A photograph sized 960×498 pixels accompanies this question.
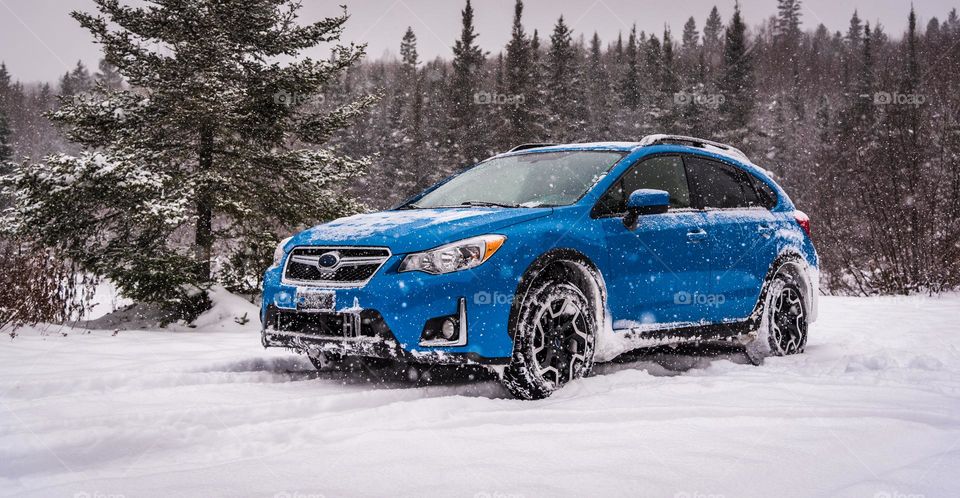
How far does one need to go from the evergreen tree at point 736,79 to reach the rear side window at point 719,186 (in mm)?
46652

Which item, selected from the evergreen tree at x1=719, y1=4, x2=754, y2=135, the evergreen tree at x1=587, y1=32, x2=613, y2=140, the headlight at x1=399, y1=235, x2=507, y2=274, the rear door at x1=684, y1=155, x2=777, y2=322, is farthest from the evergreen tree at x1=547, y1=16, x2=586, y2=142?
the headlight at x1=399, y1=235, x2=507, y2=274

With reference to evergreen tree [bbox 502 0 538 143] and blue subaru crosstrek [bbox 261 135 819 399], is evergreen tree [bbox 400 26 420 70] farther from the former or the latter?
blue subaru crosstrek [bbox 261 135 819 399]

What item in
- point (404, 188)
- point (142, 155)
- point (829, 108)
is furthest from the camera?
point (829, 108)

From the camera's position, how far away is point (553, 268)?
4.56 meters

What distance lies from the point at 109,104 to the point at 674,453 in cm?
1110

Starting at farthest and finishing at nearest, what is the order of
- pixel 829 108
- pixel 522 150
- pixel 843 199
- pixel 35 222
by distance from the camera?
pixel 829 108, pixel 843 199, pixel 35 222, pixel 522 150

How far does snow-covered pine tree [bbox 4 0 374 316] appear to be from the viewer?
9508 millimetres

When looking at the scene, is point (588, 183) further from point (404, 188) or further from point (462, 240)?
point (404, 188)

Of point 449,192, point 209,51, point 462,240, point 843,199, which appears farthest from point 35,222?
point 843,199

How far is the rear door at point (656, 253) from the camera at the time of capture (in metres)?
4.90

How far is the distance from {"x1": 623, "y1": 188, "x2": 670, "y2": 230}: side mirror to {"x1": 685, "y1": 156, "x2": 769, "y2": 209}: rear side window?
33.9 inches

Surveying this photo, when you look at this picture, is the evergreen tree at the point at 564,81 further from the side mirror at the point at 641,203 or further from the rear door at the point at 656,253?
the side mirror at the point at 641,203

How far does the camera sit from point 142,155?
1116 cm

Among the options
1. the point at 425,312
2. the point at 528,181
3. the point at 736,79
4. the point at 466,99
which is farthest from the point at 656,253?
the point at 736,79
